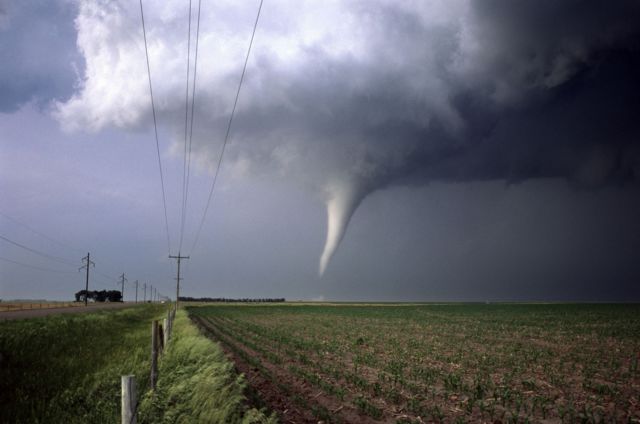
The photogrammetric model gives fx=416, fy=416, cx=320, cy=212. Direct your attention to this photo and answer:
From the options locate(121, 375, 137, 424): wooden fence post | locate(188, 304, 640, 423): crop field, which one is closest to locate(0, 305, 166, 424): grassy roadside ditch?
locate(188, 304, 640, 423): crop field

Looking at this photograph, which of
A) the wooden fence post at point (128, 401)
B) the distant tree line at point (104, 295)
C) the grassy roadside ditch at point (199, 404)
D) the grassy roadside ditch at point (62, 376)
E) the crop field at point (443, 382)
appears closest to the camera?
the wooden fence post at point (128, 401)

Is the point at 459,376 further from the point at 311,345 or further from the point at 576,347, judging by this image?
the point at 576,347

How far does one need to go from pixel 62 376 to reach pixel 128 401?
1041cm

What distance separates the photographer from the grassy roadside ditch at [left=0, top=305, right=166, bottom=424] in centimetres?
1027

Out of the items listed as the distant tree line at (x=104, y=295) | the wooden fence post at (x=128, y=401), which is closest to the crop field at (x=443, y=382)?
the wooden fence post at (x=128, y=401)

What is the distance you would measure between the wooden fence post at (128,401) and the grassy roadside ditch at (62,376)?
4.31 metres

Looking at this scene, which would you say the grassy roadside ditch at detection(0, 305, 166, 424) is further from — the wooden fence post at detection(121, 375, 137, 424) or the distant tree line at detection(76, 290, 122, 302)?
the distant tree line at detection(76, 290, 122, 302)

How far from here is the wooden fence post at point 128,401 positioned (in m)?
5.84

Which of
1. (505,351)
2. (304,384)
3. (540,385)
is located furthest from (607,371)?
(304,384)

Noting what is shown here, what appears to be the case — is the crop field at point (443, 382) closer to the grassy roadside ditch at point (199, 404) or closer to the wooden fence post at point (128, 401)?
the grassy roadside ditch at point (199, 404)

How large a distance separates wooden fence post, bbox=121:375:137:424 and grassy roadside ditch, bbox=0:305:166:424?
431cm

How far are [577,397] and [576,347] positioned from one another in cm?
1509

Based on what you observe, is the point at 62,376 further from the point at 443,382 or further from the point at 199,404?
the point at 443,382

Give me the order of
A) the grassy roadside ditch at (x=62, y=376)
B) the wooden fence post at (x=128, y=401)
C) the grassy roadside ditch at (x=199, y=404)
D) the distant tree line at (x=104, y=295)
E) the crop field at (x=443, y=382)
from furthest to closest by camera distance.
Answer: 1. the distant tree line at (x=104, y=295)
2. the crop field at (x=443, y=382)
3. the grassy roadside ditch at (x=62, y=376)
4. the grassy roadside ditch at (x=199, y=404)
5. the wooden fence post at (x=128, y=401)
